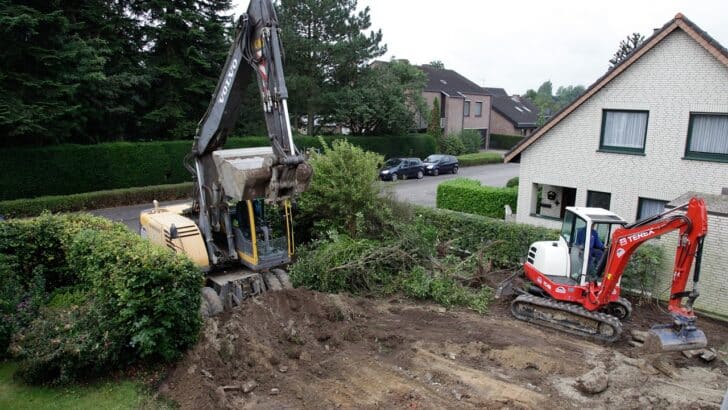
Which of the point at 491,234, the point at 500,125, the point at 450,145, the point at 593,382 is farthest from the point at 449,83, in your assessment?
the point at 593,382

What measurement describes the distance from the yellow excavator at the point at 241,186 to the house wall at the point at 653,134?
9773mm

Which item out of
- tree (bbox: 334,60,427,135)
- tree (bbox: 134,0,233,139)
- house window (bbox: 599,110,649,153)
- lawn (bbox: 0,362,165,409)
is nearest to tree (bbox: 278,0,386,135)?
tree (bbox: 334,60,427,135)

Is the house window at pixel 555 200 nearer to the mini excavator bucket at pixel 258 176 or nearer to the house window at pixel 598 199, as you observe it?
the house window at pixel 598 199

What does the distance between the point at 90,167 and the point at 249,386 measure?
22004 millimetres

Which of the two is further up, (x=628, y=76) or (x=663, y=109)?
(x=628, y=76)

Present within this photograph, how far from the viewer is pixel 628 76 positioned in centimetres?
1677

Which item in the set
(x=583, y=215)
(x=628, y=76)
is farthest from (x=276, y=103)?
(x=628, y=76)

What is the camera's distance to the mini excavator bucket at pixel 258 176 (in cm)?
958

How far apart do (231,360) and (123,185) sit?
2142 cm

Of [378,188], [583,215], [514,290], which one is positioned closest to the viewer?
[583,215]

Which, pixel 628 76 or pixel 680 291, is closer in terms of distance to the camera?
pixel 680 291

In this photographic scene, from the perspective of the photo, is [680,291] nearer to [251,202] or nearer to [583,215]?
[583,215]

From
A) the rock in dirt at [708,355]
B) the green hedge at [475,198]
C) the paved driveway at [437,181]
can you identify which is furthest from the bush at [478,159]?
the rock in dirt at [708,355]

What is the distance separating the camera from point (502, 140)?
190 feet
